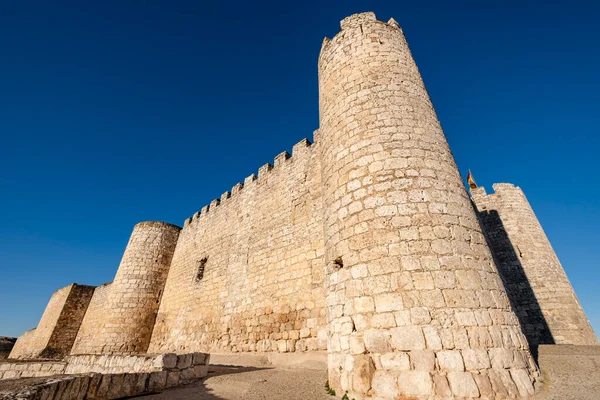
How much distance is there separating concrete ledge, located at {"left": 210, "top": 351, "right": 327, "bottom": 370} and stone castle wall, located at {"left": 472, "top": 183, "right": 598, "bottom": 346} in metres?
5.56

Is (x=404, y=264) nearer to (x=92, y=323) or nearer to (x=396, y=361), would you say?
(x=396, y=361)

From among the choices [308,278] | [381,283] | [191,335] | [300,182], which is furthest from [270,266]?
[381,283]

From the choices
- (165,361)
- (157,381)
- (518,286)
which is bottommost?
(157,381)

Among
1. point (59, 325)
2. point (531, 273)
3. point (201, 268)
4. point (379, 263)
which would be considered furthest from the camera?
point (59, 325)

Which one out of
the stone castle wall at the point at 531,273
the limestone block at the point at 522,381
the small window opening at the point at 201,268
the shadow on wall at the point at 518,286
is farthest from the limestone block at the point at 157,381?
the shadow on wall at the point at 518,286

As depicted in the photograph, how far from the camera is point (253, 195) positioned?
1040 centimetres

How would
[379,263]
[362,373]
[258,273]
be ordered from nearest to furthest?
1. [362,373]
2. [379,263]
3. [258,273]

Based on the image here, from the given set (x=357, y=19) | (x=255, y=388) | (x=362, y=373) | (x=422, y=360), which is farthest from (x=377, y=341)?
(x=357, y=19)

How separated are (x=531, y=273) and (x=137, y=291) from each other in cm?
1611

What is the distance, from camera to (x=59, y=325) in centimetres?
1579

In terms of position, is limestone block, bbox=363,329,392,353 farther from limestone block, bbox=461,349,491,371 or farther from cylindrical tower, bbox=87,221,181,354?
cylindrical tower, bbox=87,221,181,354

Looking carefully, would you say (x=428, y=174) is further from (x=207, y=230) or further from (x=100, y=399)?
(x=207, y=230)

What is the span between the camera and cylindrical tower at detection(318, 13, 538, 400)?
2760 millimetres

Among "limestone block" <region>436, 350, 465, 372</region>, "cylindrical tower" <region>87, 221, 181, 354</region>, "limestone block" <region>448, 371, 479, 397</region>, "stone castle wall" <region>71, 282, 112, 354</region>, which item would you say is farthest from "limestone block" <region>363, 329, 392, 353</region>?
"stone castle wall" <region>71, 282, 112, 354</region>
